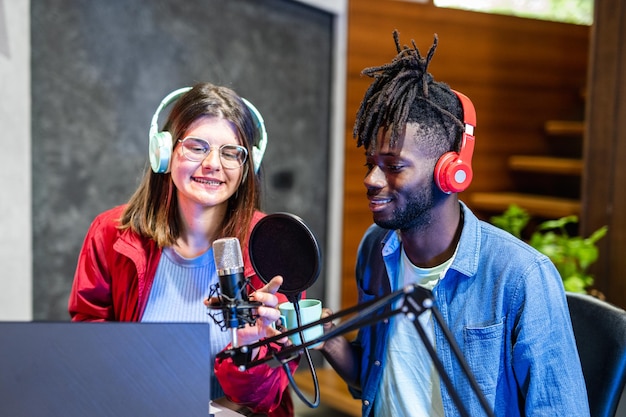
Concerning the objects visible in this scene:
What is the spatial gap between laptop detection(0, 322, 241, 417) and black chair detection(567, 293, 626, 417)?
79 cm

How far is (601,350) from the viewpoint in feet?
4.85

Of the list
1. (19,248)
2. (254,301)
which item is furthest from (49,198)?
(254,301)

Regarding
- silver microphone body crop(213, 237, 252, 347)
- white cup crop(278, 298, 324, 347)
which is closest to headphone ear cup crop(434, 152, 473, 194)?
white cup crop(278, 298, 324, 347)

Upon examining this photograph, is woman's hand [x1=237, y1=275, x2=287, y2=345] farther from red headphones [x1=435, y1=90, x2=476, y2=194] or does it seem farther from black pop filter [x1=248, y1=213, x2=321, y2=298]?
red headphones [x1=435, y1=90, x2=476, y2=194]

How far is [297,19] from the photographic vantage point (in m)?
3.65

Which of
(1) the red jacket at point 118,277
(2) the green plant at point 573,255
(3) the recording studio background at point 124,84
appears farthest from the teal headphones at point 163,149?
(2) the green plant at point 573,255

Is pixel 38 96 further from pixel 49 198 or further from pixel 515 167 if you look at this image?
pixel 515 167

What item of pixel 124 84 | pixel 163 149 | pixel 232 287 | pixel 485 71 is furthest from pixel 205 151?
pixel 485 71

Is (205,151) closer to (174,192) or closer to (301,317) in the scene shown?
(174,192)

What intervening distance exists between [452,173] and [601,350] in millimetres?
460

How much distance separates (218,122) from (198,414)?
81cm

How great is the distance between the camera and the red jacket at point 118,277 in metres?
1.69

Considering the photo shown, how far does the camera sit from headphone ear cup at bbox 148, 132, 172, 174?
66.6 inches

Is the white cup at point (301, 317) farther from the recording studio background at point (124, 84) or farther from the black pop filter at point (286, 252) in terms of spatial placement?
the recording studio background at point (124, 84)
